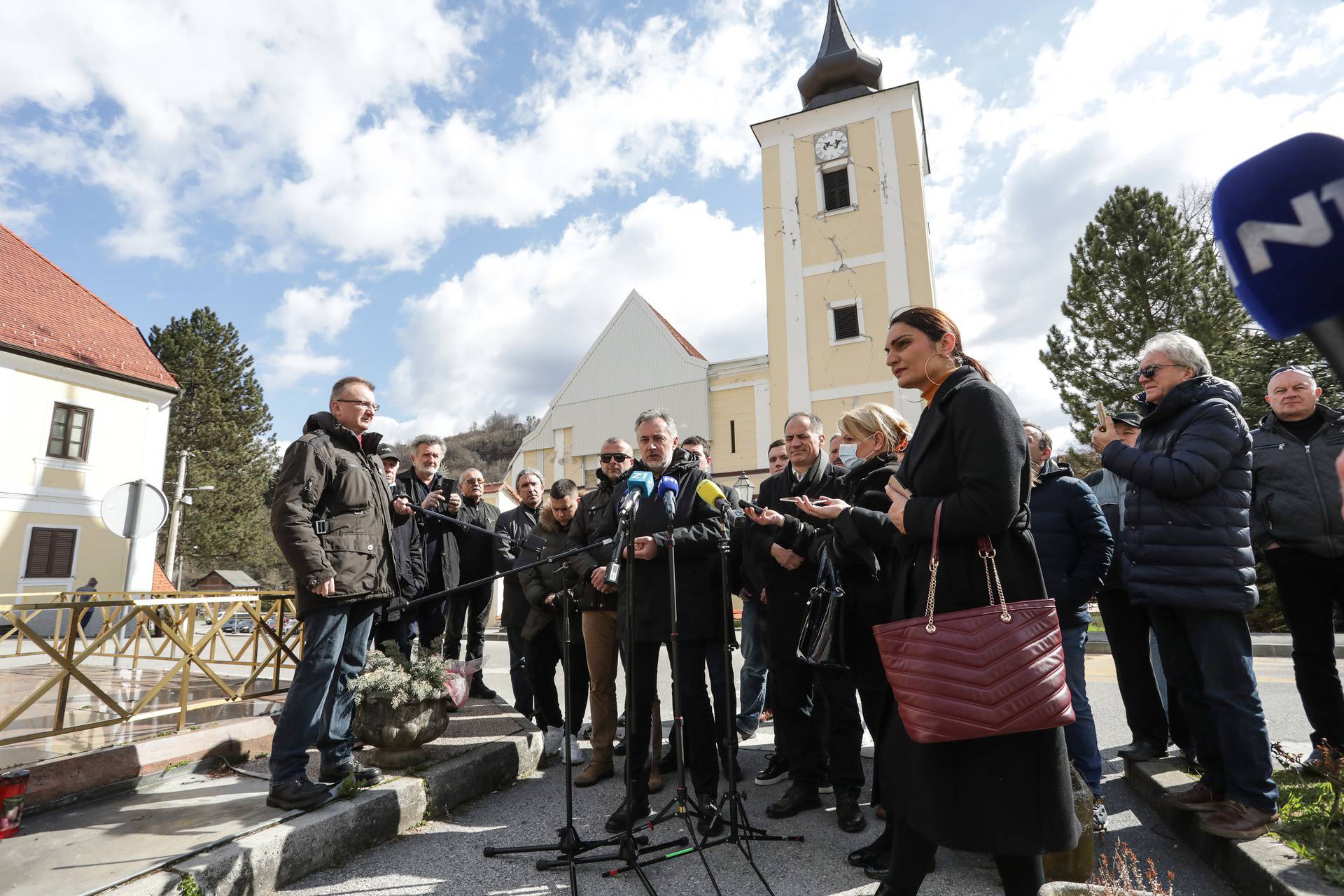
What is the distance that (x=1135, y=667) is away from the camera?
448cm

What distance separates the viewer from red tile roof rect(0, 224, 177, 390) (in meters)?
20.6

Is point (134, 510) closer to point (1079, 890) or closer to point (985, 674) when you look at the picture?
point (985, 674)

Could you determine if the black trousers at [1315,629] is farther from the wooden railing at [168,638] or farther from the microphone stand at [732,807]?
the wooden railing at [168,638]

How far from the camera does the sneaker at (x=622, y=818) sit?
3.51m

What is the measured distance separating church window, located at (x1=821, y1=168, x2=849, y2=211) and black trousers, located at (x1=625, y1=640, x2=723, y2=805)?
20.9m

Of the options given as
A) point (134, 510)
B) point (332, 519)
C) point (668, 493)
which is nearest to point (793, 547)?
point (668, 493)

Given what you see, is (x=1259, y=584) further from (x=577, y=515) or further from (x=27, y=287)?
(x=27, y=287)

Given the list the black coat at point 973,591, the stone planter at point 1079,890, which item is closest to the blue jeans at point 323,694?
the black coat at point 973,591

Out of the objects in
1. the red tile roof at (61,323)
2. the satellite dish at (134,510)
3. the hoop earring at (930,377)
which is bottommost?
the hoop earring at (930,377)

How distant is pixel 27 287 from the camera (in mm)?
21797

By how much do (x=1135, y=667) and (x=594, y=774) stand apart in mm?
3566

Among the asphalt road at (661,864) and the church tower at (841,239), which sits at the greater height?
the church tower at (841,239)

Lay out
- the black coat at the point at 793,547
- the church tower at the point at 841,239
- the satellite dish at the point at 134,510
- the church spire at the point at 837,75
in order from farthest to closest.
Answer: the church spire at the point at 837,75, the church tower at the point at 841,239, the satellite dish at the point at 134,510, the black coat at the point at 793,547

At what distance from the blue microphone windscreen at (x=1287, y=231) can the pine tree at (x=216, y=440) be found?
150 ft
